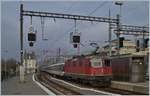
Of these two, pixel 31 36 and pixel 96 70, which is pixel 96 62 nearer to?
pixel 96 70

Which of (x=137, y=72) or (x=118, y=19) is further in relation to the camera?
(x=118, y=19)

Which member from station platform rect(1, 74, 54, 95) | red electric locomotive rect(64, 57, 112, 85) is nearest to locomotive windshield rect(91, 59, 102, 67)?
red electric locomotive rect(64, 57, 112, 85)

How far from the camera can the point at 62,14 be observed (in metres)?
41.7

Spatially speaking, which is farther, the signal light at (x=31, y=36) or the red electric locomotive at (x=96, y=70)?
the signal light at (x=31, y=36)

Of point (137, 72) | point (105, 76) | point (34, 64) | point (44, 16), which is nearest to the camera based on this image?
point (137, 72)

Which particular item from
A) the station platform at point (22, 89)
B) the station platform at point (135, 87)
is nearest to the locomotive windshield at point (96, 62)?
the station platform at point (135, 87)

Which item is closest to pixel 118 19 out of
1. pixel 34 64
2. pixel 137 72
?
pixel 137 72

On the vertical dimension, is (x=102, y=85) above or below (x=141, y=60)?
below

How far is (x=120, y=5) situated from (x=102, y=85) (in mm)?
9584

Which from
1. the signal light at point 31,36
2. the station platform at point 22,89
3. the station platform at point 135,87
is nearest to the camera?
the station platform at point 22,89

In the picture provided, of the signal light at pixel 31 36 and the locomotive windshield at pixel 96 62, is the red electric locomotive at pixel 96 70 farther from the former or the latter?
the signal light at pixel 31 36

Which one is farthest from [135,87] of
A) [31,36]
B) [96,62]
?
[31,36]

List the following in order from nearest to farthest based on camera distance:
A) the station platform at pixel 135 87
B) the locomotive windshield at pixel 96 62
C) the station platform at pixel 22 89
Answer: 1. the station platform at pixel 22 89
2. the station platform at pixel 135 87
3. the locomotive windshield at pixel 96 62

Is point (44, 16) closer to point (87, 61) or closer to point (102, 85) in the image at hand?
point (87, 61)
